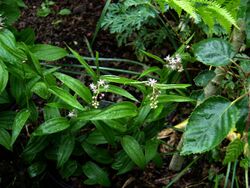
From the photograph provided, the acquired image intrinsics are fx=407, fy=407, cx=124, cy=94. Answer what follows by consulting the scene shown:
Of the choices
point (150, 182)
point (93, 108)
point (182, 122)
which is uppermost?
point (93, 108)

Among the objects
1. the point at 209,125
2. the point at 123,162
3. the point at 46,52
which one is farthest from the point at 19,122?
the point at 209,125

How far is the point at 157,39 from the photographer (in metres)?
1.97

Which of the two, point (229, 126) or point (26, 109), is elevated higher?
point (229, 126)

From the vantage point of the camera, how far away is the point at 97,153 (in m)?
1.45

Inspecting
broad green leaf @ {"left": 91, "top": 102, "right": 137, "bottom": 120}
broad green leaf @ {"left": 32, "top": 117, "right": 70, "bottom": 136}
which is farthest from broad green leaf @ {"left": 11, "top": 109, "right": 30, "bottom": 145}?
broad green leaf @ {"left": 91, "top": 102, "right": 137, "bottom": 120}

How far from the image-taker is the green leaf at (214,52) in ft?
3.34

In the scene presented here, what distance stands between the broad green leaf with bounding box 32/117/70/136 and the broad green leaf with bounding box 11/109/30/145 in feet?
0.19

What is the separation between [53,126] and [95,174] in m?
0.30

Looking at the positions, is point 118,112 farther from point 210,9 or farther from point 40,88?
point 210,9

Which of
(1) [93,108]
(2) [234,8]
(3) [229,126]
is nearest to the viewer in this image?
(3) [229,126]

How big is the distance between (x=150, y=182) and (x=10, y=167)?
21.7 inches

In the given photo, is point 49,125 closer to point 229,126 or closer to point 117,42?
point 229,126

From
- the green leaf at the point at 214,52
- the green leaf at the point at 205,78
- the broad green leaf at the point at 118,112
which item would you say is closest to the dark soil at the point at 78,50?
the broad green leaf at the point at 118,112

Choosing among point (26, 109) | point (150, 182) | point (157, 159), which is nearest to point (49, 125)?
point (26, 109)
